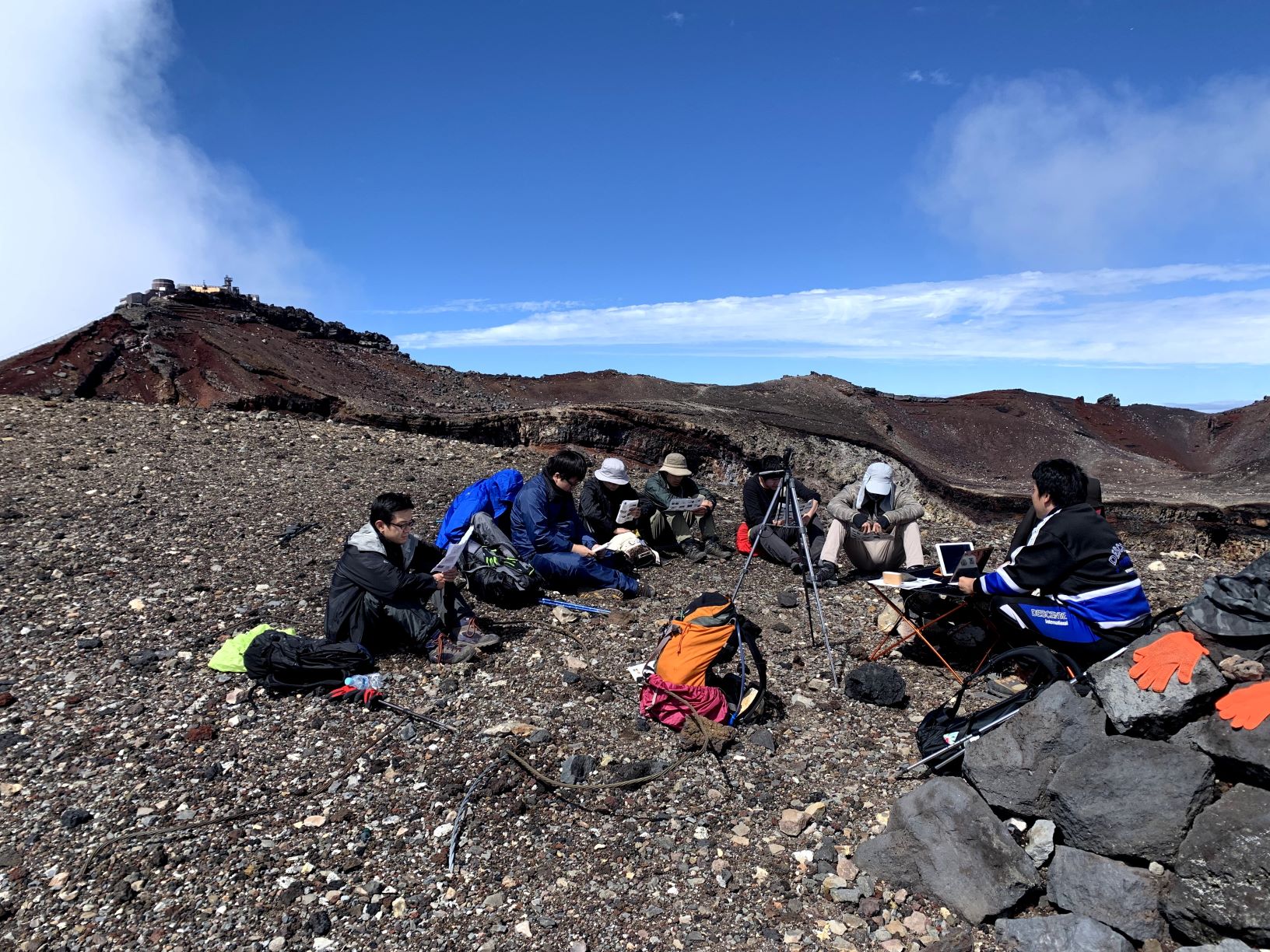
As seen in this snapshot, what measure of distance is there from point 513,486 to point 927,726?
14.0 feet

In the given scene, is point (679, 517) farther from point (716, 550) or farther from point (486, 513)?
point (486, 513)

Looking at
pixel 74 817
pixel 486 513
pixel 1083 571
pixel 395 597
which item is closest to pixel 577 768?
pixel 395 597

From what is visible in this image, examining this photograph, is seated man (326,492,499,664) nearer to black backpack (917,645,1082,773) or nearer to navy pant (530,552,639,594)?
navy pant (530,552,639,594)

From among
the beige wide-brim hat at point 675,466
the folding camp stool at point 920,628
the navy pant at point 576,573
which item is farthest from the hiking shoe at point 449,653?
the beige wide-brim hat at point 675,466

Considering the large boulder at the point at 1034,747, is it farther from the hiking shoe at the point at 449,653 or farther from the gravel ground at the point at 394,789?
the hiking shoe at the point at 449,653

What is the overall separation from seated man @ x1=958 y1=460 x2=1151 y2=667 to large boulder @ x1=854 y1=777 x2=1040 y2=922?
1599 millimetres

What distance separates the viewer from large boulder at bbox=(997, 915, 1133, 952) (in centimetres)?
283

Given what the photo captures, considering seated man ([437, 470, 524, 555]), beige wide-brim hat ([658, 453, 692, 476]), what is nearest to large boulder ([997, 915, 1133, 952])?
seated man ([437, 470, 524, 555])

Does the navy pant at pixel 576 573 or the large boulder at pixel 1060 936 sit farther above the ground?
the navy pant at pixel 576 573

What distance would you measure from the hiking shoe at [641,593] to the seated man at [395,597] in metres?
1.67

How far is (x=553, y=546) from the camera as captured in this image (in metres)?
7.01

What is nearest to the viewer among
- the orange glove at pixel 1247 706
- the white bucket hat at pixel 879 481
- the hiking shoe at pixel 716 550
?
the orange glove at pixel 1247 706

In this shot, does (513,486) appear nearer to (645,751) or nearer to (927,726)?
(645,751)

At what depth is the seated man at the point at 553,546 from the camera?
6906mm
